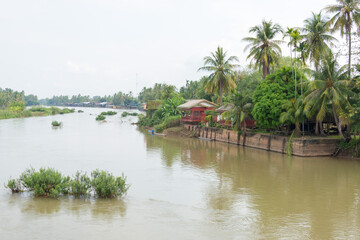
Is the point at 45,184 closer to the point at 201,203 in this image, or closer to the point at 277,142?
the point at 201,203

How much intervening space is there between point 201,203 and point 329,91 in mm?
13874

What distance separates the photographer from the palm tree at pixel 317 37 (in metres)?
28.6

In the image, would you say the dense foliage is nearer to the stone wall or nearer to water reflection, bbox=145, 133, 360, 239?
Answer: the stone wall

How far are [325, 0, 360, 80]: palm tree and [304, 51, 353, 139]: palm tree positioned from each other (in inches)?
156

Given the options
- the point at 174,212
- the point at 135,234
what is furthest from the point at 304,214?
the point at 135,234

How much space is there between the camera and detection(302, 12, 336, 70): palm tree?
93.7 feet

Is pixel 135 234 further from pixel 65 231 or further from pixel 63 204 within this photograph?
pixel 63 204

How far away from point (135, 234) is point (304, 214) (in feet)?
20.6

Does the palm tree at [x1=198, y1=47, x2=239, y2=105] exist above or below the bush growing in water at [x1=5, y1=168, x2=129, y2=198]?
above

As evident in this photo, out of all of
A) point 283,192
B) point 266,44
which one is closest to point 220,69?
point 266,44

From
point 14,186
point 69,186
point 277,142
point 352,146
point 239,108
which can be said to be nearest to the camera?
point 69,186

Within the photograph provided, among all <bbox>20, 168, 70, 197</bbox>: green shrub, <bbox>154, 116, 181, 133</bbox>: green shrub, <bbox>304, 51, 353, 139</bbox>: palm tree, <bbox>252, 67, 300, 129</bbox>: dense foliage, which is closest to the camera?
<bbox>20, 168, 70, 197</bbox>: green shrub

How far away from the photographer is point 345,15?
26750 mm

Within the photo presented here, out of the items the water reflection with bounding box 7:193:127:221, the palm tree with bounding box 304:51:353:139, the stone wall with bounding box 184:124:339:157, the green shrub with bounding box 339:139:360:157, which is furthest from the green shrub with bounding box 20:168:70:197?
the green shrub with bounding box 339:139:360:157
